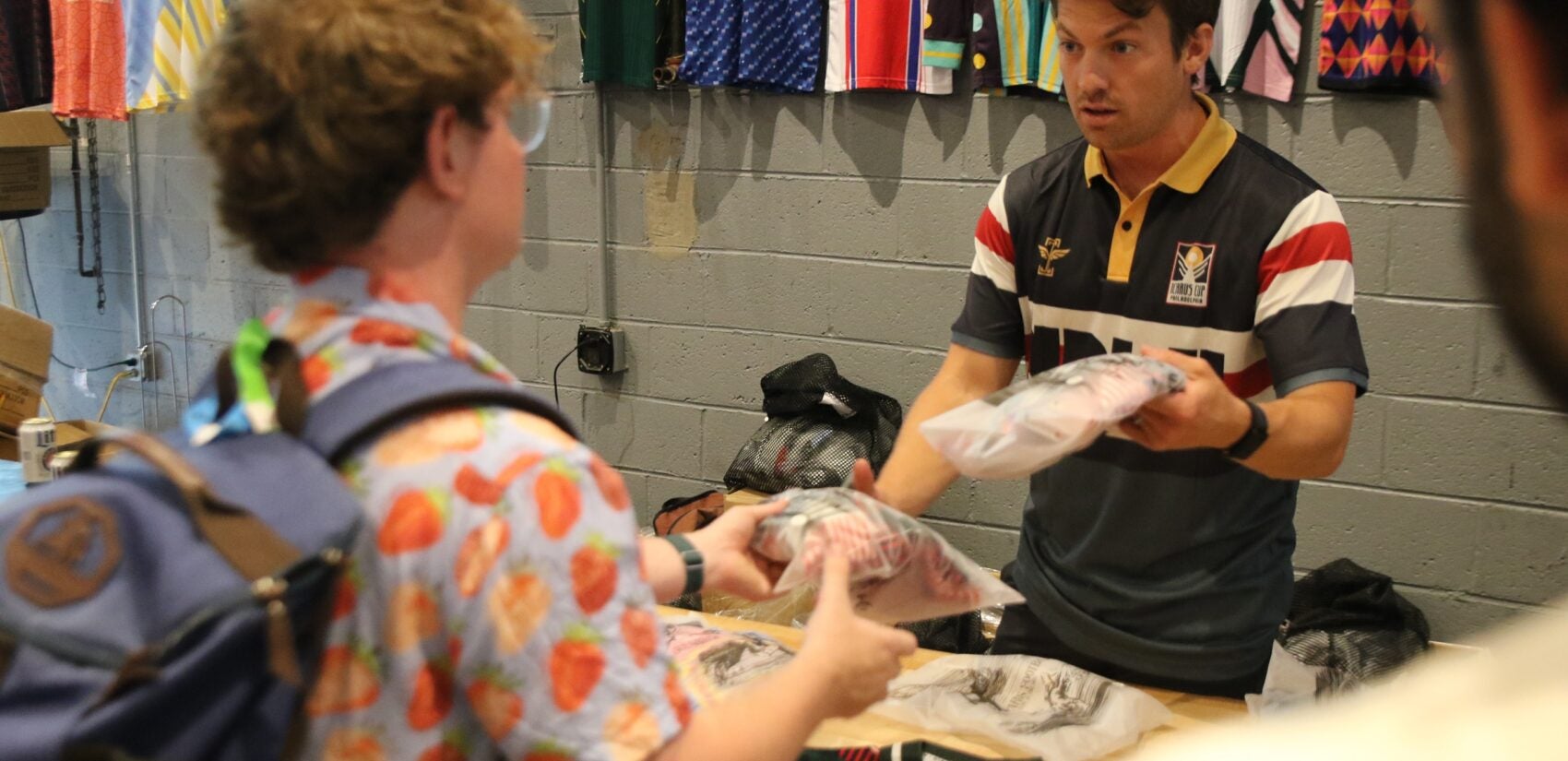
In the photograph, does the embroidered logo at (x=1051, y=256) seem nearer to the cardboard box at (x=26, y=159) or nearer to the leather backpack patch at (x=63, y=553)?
the leather backpack patch at (x=63, y=553)

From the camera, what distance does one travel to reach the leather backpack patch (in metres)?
0.90

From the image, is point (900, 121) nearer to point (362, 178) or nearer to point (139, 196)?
point (362, 178)

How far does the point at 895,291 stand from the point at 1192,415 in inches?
90.3

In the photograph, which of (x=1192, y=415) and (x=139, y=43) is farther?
(x=139, y=43)

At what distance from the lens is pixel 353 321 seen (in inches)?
40.9

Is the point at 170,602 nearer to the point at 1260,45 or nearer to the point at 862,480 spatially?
the point at 862,480

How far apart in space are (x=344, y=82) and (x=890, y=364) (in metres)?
3.06

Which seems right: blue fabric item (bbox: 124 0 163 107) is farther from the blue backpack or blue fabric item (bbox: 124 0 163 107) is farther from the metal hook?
the blue backpack

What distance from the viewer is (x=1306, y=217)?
197 centimetres

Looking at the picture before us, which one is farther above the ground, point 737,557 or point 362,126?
point 362,126

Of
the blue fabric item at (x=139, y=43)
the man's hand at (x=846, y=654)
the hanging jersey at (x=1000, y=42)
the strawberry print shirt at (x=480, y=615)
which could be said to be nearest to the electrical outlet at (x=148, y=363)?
the blue fabric item at (x=139, y=43)

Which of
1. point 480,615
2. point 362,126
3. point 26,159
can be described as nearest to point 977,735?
point 480,615

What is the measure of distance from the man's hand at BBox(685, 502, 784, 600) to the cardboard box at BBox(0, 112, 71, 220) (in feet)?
14.6

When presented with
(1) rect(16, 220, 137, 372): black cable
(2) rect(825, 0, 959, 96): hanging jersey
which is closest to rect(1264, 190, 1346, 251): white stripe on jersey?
(2) rect(825, 0, 959, 96): hanging jersey
